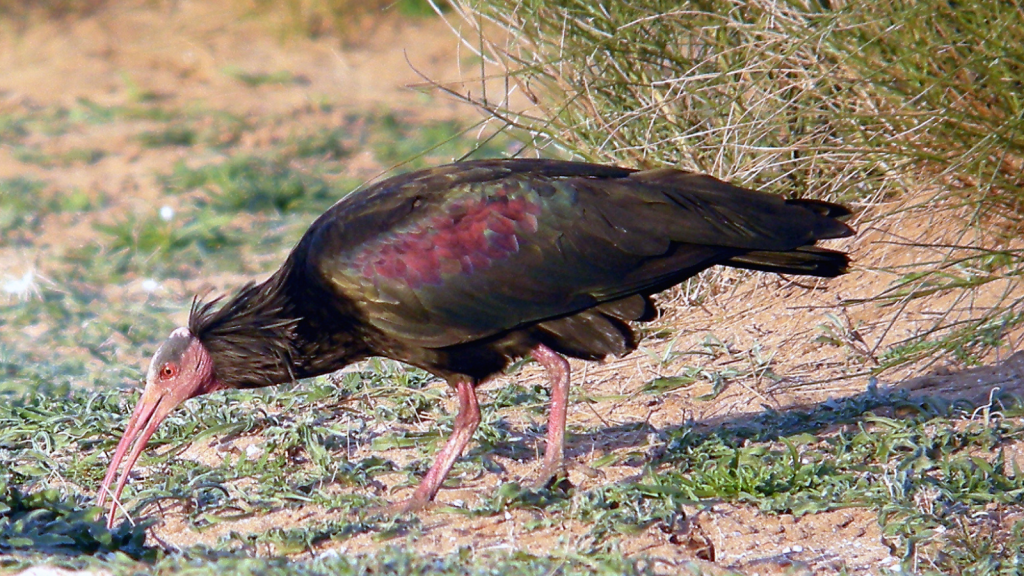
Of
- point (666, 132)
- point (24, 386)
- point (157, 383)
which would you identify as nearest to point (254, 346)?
point (157, 383)

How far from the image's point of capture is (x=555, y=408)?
14.0ft

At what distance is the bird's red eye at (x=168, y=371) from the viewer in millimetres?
4295

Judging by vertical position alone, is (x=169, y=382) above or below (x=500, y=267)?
below

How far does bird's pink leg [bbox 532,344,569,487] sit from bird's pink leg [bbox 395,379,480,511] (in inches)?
10.1

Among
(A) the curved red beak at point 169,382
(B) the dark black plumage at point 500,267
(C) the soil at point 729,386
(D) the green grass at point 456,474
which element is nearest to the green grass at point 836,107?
(C) the soil at point 729,386

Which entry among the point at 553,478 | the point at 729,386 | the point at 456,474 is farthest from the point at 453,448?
the point at 729,386

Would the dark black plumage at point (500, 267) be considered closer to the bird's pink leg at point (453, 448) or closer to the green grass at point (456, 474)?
the bird's pink leg at point (453, 448)

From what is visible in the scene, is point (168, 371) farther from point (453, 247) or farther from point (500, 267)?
point (500, 267)

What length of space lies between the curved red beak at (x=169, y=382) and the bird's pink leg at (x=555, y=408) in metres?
1.18

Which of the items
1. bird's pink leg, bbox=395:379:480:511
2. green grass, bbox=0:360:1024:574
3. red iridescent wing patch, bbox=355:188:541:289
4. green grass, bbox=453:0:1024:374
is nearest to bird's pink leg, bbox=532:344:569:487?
green grass, bbox=0:360:1024:574

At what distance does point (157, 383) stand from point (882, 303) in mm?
2784

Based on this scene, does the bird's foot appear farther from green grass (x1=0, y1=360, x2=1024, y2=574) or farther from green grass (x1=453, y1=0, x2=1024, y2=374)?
green grass (x1=453, y1=0, x2=1024, y2=374)

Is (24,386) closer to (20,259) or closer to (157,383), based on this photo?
(157,383)

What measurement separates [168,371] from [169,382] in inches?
1.6
